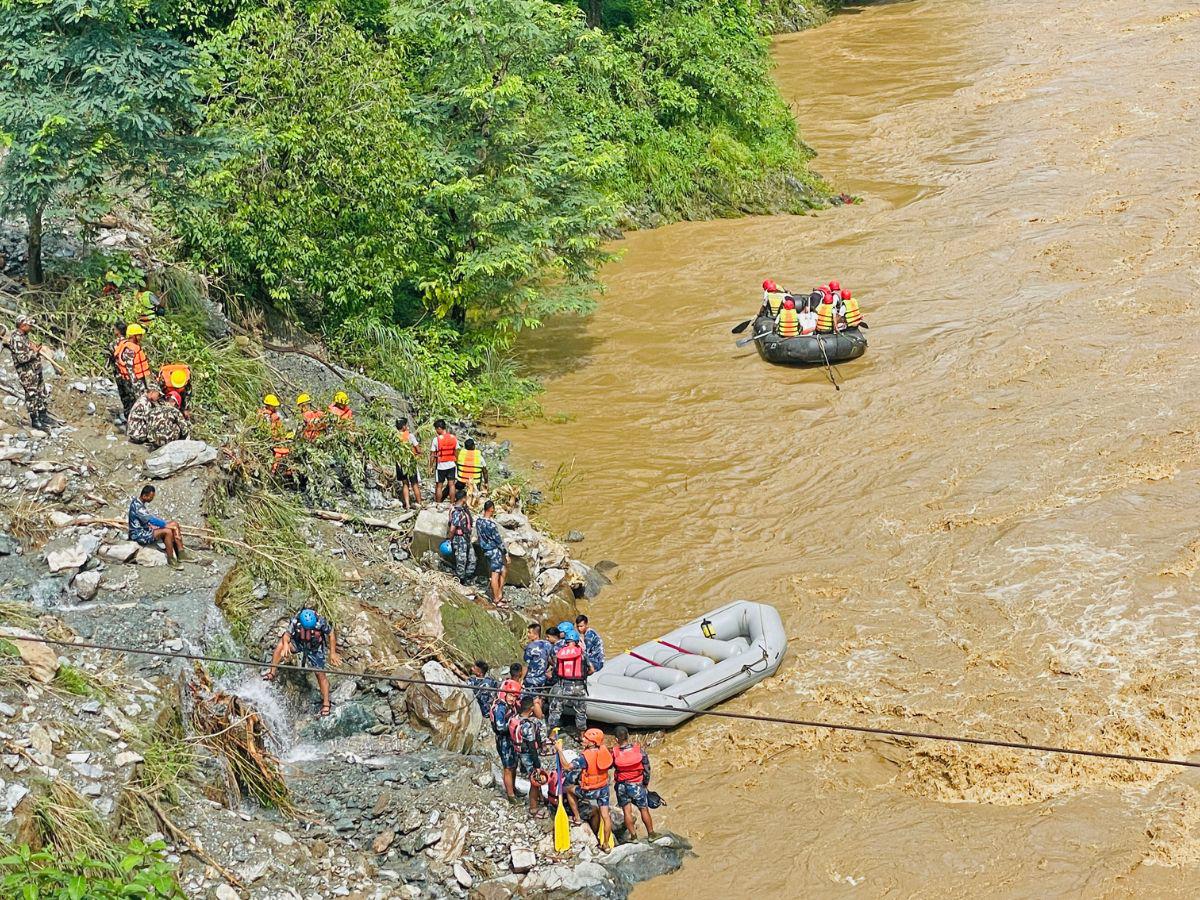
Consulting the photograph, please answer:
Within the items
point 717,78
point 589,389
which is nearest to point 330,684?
point 589,389

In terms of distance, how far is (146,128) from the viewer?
16.4 meters

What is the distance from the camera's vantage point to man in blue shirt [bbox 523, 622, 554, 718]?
12938mm

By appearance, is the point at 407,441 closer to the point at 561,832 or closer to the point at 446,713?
the point at 446,713

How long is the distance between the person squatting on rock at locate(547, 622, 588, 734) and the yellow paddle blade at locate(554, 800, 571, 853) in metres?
1.47

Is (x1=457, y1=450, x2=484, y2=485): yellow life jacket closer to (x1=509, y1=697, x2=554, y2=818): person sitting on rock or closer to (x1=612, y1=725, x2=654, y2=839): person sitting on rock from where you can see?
(x1=509, y1=697, x2=554, y2=818): person sitting on rock

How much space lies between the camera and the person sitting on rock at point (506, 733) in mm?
11820

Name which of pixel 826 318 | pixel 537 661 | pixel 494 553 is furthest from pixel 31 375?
pixel 826 318

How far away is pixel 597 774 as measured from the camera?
11.4m

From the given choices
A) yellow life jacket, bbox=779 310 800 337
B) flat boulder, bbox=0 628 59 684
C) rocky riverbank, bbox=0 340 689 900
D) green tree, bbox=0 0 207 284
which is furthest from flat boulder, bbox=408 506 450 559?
yellow life jacket, bbox=779 310 800 337

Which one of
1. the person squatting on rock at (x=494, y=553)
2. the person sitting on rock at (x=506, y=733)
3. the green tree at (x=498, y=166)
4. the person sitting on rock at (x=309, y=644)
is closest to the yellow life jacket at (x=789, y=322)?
the green tree at (x=498, y=166)

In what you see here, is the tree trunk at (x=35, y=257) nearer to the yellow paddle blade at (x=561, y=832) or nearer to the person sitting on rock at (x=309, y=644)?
the person sitting on rock at (x=309, y=644)

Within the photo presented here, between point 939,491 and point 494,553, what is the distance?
5849mm

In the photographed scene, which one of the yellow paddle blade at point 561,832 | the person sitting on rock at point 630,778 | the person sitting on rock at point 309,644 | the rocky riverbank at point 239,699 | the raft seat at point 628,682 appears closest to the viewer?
the rocky riverbank at point 239,699

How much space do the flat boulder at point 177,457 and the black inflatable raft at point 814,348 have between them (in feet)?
30.9
